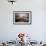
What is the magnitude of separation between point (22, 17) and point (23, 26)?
38 centimetres

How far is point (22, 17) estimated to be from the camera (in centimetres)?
546

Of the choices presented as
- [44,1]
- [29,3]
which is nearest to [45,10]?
[44,1]

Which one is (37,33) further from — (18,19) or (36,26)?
(18,19)

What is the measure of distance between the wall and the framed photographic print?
12 centimetres

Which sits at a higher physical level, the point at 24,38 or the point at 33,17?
the point at 33,17

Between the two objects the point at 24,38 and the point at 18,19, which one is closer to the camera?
the point at 24,38

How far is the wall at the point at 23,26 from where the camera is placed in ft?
17.9

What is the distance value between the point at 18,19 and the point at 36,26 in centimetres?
80

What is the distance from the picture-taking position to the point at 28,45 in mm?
3357

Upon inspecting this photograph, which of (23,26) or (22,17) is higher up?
(22,17)

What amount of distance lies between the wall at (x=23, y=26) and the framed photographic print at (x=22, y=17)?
0.41 feet

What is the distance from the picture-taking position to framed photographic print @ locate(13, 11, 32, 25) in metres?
5.46

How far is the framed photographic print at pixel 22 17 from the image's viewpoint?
17.9 feet

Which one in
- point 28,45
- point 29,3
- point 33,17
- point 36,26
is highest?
point 29,3
